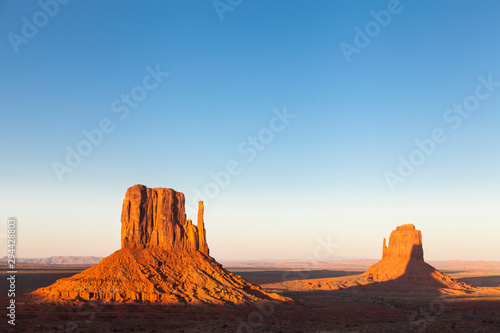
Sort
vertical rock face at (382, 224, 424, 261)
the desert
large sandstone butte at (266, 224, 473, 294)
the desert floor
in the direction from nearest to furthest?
the desert floor, the desert, large sandstone butte at (266, 224, 473, 294), vertical rock face at (382, 224, 424, 261)

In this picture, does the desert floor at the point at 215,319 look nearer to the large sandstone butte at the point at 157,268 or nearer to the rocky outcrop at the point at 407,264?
the large sandstone butte at the point at 157,268

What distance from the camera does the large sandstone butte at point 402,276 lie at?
11162cm

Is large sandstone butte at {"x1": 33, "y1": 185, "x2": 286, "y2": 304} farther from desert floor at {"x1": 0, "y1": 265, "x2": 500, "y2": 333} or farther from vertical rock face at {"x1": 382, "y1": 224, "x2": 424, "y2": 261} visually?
vertical rock face at {"x1": 382, "y1": 224, "x2": 424, "y2": 261}

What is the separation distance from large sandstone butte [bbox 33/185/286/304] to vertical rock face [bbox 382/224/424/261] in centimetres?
7152

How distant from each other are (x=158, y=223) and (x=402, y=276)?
80630mm

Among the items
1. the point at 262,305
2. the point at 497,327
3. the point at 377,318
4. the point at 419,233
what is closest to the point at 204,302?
the point at 262,305

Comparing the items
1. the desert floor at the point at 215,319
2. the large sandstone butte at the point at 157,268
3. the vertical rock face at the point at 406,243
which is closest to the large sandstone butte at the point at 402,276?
the vertical rock face at the point at 406,243

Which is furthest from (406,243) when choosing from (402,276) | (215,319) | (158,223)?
(215,319)

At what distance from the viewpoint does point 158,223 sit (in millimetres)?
67875

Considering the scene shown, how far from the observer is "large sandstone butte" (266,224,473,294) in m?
112

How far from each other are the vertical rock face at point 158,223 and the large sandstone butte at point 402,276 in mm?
54295

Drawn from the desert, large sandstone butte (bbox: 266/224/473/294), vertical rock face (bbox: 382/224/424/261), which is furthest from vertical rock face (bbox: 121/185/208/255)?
vertical rock face (bbox: 382/224/424/261)

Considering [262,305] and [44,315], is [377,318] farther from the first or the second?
[44,315]

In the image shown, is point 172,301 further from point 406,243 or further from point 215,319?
point 406,243
